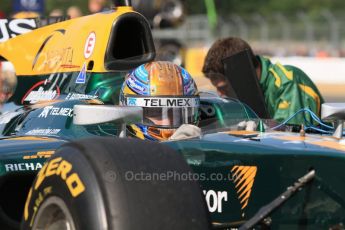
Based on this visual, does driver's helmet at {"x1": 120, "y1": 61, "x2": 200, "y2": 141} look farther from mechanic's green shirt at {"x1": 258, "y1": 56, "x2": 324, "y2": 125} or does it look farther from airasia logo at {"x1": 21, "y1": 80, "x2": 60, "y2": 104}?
mechanic's green shirt at {"x1": 258, "y1": 56, "x2": 324, "y2": 125}

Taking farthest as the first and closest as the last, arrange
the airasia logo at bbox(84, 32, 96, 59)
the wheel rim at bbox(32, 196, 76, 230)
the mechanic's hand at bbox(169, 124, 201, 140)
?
the airasia logo at bbox(84, 32, 96, 59) < the mechanic's hand at bbox(169, 124, 201, 140) < the wheel rim at bbox(32, 196, 76, 230)

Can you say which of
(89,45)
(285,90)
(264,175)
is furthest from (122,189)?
(285,90)

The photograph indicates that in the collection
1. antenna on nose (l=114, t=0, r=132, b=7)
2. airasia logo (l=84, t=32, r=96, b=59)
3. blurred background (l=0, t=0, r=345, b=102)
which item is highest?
antenna on nose (l=114, t=0, r=132, b=7)

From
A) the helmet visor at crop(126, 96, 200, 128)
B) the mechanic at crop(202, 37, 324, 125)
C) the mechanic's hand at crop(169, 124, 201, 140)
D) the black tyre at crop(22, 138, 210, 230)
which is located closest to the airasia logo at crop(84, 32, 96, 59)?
the helmet visor at crop(126, 96, 200, 128)

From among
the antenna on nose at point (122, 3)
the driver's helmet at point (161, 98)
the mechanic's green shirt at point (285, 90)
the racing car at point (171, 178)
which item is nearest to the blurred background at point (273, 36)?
the mechanic's green shirt at point (285, 90)

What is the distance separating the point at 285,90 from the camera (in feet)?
22.0

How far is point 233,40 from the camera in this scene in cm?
697

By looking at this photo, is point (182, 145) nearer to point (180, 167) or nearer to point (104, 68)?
point (180, 167)

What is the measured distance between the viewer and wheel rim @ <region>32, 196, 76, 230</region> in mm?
3047

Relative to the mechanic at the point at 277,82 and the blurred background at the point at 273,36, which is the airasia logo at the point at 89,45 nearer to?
the mechanic at the point at 277,82

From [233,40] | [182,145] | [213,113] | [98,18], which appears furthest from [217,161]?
[233,40]

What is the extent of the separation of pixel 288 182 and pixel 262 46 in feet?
78.2

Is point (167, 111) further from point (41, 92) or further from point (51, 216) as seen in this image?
point (41, 92)

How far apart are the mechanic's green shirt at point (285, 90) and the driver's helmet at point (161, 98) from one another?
2207mm
